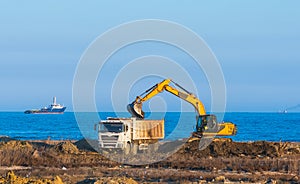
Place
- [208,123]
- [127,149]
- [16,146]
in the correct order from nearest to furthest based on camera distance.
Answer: [127,149], [16,146], [208,123]

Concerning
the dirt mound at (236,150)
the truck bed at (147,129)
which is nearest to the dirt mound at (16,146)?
the truck bed at (147,129)

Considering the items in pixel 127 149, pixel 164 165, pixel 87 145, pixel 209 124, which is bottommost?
pixel 164 165

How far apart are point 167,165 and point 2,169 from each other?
7702 millimetres

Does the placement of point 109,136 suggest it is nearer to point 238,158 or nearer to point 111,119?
point 111,119

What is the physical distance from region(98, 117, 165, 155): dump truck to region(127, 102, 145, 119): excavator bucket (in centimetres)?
79

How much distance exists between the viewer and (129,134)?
138ft

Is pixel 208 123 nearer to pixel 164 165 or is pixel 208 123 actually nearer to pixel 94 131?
pixel 164 165

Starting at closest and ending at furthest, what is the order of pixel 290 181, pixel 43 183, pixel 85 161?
pixel 43 183
pixel 290 181
pixel 85 161

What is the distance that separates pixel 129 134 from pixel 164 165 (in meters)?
6.32

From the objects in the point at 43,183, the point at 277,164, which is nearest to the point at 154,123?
the point at 277,164

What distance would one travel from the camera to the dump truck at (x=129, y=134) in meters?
41.0

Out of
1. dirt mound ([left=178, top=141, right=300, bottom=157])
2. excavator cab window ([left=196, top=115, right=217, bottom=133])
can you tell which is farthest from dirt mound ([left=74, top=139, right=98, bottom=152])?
excavator cab window ([left=196, top=115, right=217, bottom=133])

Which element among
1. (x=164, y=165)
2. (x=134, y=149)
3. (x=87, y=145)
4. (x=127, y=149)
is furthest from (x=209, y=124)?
(x=164, y=165)

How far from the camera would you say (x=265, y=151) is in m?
43.3
